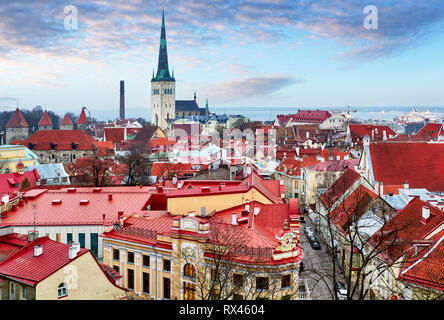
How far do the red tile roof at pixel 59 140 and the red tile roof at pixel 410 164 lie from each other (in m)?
40.5

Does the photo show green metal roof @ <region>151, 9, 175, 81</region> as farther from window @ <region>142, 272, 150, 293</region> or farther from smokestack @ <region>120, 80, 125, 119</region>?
window @ <region>142, 272, 150, 293</region>

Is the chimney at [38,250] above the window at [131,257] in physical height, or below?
above

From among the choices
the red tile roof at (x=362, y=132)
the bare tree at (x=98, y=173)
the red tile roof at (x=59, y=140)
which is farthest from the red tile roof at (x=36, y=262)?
the red tile roof at (x=362, y=132)

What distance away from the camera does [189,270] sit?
43.5 feet

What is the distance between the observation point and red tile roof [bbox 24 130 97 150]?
193 ft

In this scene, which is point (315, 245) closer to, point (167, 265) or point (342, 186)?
point (342, 186)

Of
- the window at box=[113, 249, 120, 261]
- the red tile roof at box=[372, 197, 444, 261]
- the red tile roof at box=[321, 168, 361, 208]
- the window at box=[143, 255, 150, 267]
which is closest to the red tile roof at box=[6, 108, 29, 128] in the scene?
the red tile roof at box=[321, 168, 361, 208]

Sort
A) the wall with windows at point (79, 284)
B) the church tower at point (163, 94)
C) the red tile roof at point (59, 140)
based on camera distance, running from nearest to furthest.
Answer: the wall with windows at point (79, 284)
the red tile roof at point (59, 140)
the church tower at point (163, 94)

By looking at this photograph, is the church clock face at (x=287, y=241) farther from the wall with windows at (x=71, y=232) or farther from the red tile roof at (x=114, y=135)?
the red tile roof at (x=114, y=135)

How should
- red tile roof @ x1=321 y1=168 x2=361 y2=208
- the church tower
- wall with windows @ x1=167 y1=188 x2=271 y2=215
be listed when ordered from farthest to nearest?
the church tower → red tile roof @ x1=321 y1=168 x2=361 y2=208 → wall with windows @ x1=167 y1=188 x2=271 y2=215

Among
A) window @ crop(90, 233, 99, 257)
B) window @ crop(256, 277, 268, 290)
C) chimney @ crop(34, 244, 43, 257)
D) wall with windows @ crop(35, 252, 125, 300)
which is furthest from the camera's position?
window @ crop(90, 233, 99, 257)

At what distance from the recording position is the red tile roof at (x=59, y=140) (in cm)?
5888

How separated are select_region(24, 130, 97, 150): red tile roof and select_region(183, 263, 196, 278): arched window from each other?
158ft
